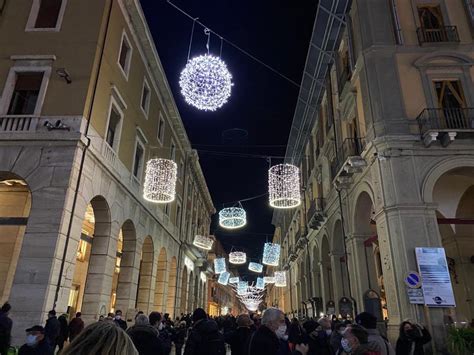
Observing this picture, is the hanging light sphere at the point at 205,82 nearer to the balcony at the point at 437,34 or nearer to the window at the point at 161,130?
the balcony at the point at 437,34

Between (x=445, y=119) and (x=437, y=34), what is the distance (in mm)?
4142

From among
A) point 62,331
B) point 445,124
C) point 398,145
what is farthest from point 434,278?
point 62,331

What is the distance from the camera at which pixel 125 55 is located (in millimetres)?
16391

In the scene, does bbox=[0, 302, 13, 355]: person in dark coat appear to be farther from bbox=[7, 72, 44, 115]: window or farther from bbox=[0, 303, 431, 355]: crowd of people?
bbox=[7, 72, 44, 115]: window

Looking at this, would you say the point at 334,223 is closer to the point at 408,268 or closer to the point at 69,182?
the point at 408,268

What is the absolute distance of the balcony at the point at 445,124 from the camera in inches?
483

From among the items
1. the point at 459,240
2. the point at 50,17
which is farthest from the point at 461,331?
the point at 50,17

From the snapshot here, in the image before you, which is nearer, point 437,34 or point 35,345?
point 35,345

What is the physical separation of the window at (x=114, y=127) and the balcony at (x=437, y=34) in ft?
42.0

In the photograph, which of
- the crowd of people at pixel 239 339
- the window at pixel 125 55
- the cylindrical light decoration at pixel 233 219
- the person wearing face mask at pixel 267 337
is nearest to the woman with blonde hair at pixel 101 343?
the crowd of people at pixel 239 339

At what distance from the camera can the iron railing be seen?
12.7m

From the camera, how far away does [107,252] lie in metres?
13.7

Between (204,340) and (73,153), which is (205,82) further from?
(204,340)

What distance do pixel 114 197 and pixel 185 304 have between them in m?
16.8
